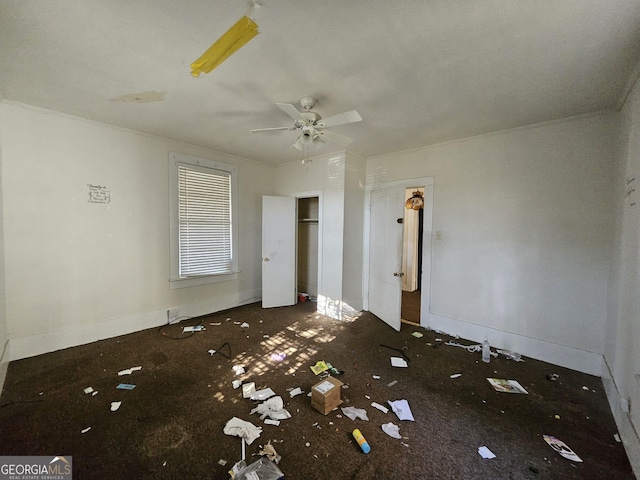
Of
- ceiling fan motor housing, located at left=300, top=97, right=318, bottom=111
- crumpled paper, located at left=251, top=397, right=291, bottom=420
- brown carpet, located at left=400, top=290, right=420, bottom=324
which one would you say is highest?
ceiling fan motor housing, located at left=300, top=97, right=318, bottom=111

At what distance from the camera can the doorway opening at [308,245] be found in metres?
5.19

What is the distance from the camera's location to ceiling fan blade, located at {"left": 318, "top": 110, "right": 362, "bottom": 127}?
6.55 feet

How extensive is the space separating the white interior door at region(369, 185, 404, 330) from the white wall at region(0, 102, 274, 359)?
287 centimetres

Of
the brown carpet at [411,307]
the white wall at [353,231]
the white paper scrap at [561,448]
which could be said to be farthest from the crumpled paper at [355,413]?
the brown carpet at [411,307]

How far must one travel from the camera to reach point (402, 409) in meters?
1.94

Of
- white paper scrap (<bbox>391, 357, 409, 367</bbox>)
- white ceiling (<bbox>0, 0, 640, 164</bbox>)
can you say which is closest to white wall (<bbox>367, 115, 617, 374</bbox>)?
white ceiling (<bbox>0, 0, 640, 164</bbox>)

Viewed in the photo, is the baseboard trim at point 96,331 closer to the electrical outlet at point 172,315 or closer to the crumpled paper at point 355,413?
the electrical outlet at point 172,315

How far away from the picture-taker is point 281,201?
438cm

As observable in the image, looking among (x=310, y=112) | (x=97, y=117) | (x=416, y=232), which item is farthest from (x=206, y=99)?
(x=416, y=232)

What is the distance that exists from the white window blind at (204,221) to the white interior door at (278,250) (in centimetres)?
62

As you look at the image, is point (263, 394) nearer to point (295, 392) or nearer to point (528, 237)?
point (295, 392)

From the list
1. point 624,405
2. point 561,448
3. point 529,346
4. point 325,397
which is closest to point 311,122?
point 325,397

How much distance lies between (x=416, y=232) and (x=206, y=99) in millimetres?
5104

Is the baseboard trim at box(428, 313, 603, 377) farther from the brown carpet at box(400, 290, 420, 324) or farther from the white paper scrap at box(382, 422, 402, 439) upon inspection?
the white paper scrap at box(382, 422, 402, 439)
